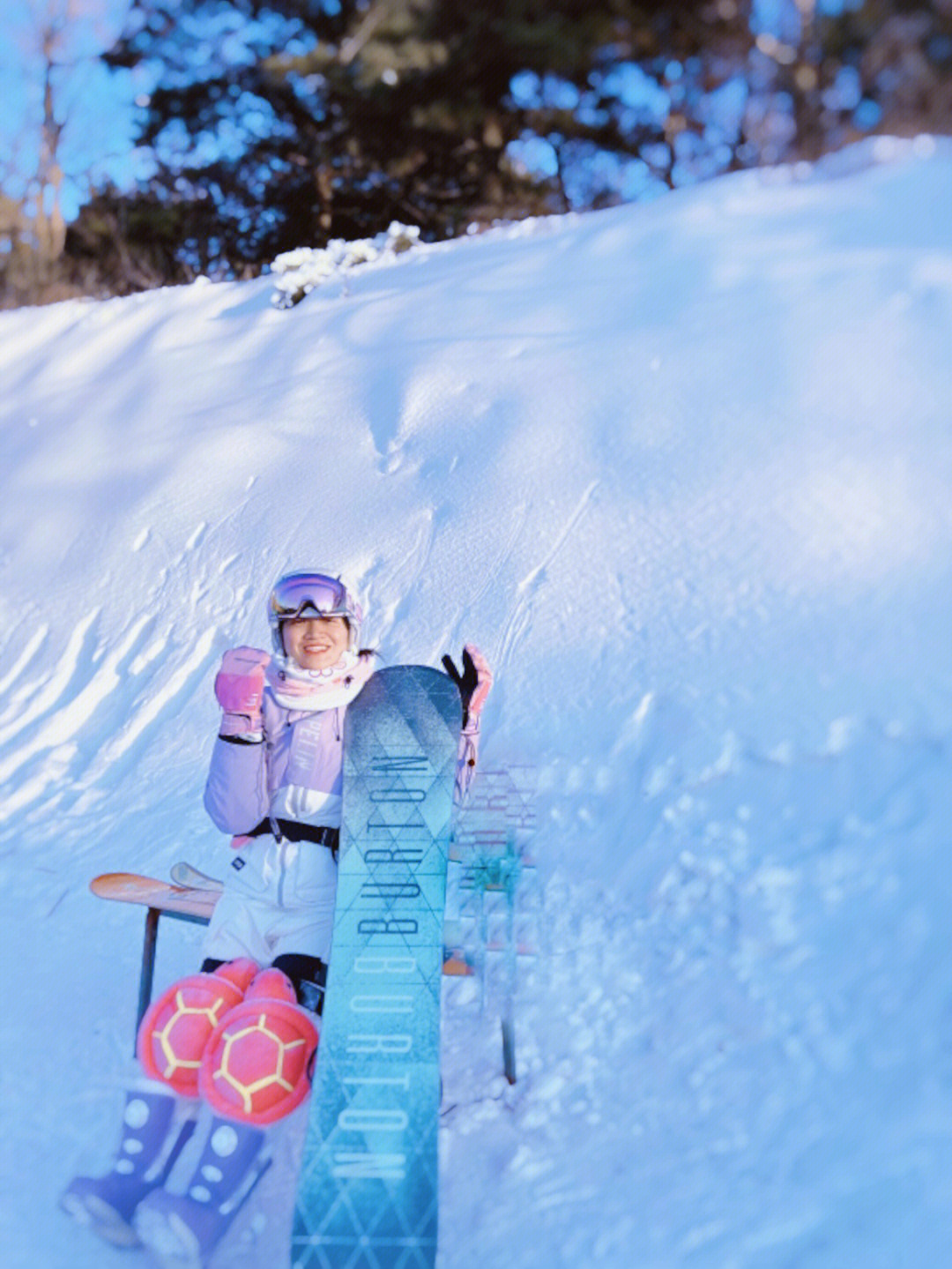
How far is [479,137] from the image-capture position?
1331 cm

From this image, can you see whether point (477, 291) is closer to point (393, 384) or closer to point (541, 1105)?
point (393, 384)

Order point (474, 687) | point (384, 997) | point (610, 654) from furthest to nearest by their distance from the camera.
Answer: point (610, 654)
point (474, 687)
point (384, 997)

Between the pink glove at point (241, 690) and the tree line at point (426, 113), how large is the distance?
1036 cm

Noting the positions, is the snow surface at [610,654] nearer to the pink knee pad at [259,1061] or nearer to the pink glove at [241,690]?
the pink knee pad at [259,1061]

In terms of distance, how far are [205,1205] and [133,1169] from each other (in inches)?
8.1

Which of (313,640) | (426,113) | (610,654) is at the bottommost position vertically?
(313,640)

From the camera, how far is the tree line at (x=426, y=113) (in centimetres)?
1184

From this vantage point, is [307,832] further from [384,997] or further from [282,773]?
[384,997]

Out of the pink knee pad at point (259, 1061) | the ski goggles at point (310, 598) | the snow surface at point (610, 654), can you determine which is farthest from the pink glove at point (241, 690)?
the snow surface at point (610, 654)

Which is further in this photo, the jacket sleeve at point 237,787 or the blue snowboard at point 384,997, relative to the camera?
the jacket sleeve at point 237,787

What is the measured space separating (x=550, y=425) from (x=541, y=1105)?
12.6ft

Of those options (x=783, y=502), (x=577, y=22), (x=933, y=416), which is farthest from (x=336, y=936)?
(x=577, y=22)

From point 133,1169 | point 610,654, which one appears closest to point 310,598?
point 133,1169

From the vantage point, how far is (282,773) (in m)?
2.75
